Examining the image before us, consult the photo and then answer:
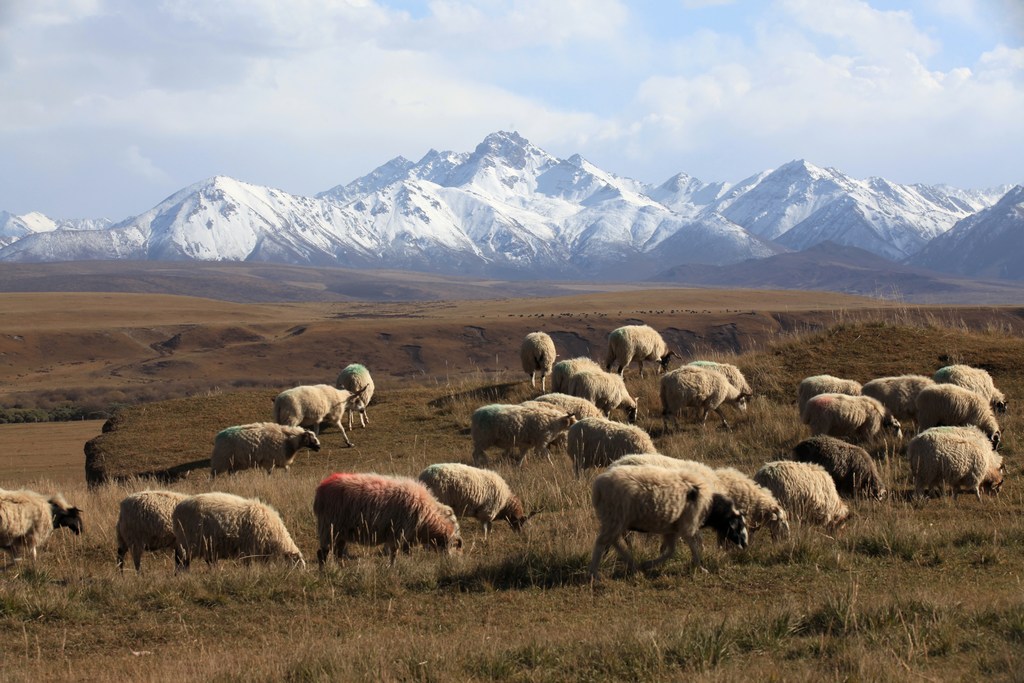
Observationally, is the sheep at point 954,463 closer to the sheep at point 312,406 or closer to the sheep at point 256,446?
the sheep at point 256,446

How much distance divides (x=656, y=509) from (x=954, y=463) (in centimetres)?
490

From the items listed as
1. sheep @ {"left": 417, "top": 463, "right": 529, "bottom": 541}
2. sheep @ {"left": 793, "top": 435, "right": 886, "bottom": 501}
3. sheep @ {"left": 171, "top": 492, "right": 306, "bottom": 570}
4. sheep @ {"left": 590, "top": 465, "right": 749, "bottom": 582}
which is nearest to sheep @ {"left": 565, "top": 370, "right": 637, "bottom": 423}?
sheep @ {"left": 793, "top": 435, "right": 886, "bottom": 501}

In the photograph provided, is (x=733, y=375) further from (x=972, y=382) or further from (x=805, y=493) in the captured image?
(x=805, y=493)

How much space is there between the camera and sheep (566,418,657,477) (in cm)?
1407

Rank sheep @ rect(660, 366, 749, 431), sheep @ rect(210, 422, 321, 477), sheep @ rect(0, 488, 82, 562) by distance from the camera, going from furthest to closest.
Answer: sheep @ rect(660, 366, 749, 431) → sheep @ rect(210, 422, 321, 477) → sheep @ rect(0, 488, 82, 562)

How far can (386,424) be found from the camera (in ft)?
69.1

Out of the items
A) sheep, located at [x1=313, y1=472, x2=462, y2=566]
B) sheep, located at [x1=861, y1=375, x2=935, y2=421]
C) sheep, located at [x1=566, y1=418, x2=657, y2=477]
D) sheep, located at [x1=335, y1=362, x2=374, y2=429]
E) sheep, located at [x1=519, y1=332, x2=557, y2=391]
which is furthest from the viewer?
sheep, located at [x1=519, y1=332, x2=557, y2=391]

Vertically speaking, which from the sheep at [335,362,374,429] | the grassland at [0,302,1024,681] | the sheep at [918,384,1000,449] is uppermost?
the sheep at [918,384,1000,449]

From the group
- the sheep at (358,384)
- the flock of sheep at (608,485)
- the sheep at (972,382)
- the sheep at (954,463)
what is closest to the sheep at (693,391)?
the flock of sheep at (608,485)

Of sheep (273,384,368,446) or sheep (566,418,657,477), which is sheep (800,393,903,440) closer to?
sheep (566,418,657,477)

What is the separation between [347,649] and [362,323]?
88836mm

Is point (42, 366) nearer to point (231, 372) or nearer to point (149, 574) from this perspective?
point (231, 372)

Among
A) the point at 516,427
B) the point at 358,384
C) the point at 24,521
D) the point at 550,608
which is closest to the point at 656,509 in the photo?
the point at 550,608

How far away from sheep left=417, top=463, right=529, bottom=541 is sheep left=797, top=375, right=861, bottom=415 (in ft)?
24.7
